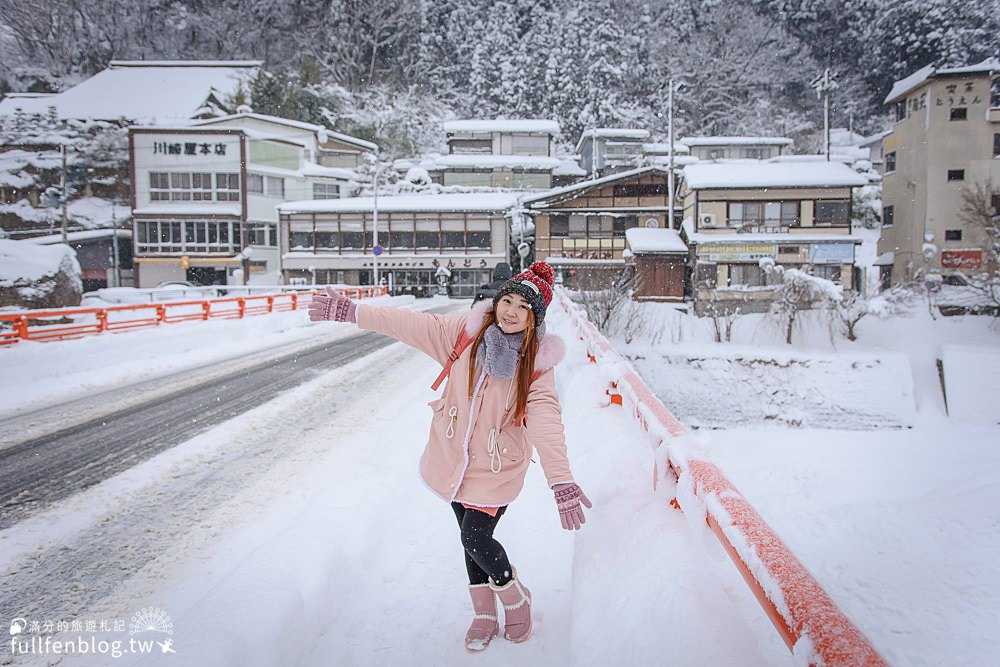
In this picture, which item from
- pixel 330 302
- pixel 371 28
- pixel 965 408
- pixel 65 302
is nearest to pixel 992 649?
pixel 330 302

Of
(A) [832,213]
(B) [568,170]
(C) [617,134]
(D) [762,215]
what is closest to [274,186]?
(B) [568,170]

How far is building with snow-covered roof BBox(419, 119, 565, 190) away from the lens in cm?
4281

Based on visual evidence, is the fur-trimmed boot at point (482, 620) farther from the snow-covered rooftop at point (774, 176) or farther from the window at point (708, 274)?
the snow-covered rooftop at point (774, 176)

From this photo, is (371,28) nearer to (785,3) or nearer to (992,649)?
(785,3)

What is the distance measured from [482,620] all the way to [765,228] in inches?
1215

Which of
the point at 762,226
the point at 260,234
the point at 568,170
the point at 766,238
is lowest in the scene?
the point at 766,238

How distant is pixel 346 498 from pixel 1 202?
506 inches

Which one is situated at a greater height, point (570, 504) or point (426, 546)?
point (570, 504)

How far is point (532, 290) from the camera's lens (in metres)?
2.53

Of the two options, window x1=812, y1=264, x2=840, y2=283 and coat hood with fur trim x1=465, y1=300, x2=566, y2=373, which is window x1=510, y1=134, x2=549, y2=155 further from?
coat hood with fur trim x1=465, y1=300, x2=566, y2=373

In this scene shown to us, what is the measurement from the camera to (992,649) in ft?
16.4

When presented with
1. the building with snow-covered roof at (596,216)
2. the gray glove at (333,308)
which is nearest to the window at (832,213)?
the building with snow-covered roof at (596,216)

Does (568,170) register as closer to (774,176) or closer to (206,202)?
(774,176)

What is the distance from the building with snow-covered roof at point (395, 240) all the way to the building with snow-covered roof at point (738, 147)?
19325mm
